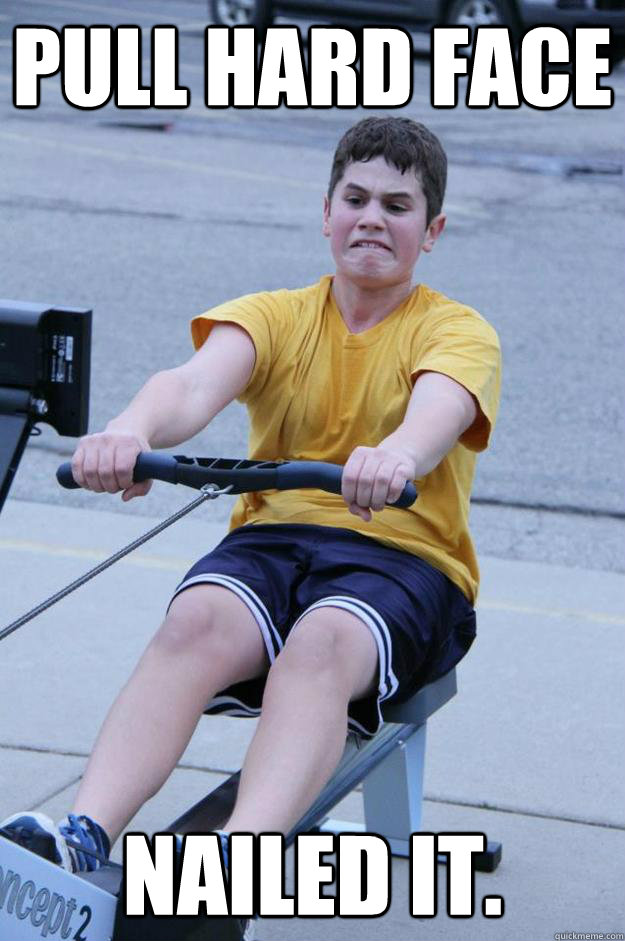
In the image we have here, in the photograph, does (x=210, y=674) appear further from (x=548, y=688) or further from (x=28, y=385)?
(x=548, y=688)

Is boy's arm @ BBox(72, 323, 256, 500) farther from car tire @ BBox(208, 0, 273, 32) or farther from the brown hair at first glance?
car tire @ BBox(208, 0, 273, 32)

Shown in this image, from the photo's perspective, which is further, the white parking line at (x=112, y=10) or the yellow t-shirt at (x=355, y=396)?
the white parking line at (x=112, y=10)

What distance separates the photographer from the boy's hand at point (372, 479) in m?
2.85

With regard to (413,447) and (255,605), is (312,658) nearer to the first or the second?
(255,605)

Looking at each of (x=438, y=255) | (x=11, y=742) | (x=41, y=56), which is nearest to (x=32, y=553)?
(x=11, y=742)

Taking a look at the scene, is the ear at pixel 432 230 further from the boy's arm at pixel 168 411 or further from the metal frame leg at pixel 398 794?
the metal frame leg at pixel 398 794

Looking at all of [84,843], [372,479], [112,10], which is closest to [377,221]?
[372,479]

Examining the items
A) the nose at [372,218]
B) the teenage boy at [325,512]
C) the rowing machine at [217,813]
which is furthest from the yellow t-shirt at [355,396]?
the rowing machine at [217,813]

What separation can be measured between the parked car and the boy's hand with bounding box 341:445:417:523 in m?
13.0

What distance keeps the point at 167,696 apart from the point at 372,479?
0.53m

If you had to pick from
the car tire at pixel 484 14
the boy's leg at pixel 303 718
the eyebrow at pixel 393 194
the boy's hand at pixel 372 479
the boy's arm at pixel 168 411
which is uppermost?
the car tire at pixel 484 14

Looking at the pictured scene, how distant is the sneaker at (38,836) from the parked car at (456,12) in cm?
1350

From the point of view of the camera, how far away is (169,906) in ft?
8.33

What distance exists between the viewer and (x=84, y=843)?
2.78m
